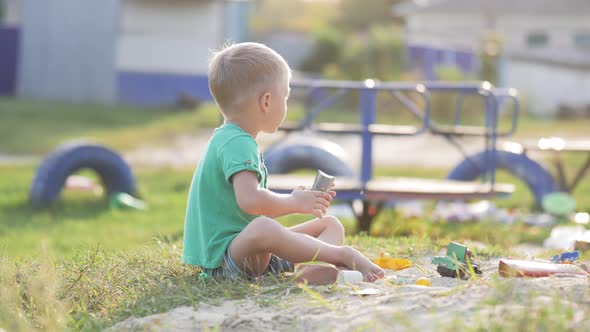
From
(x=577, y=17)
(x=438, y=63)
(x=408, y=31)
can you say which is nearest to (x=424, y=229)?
(x=438, y=63)

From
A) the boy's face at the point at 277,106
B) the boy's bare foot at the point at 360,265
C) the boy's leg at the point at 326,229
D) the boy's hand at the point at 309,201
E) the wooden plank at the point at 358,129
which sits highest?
the boy's face at the point at 277,106

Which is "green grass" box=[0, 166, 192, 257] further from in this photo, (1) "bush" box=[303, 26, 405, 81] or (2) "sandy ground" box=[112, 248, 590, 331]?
(1) "bush" box=[303, 26, 405, 81]

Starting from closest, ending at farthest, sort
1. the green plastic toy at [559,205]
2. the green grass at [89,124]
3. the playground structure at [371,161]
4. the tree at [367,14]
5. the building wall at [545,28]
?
the playground structure at [371,161]
the green plastic toy at [559,205]
the green grass at [89,124]
the building wall at [545,28]
the tree at [367,14]

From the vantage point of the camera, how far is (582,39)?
31531 millimetres

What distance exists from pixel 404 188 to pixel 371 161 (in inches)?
14.9

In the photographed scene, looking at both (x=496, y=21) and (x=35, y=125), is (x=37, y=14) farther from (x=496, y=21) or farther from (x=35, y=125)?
(x=496, y=21)

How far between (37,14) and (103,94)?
92.7 inches

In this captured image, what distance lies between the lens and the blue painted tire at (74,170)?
9219mm

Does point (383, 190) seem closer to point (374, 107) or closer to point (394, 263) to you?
point (374, 107)

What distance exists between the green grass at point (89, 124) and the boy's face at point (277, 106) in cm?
1058

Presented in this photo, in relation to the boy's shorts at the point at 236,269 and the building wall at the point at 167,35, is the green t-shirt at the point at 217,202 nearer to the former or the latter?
the boy's shorts at the point at 236,269

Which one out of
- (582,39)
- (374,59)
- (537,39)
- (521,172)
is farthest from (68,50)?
(582,39)

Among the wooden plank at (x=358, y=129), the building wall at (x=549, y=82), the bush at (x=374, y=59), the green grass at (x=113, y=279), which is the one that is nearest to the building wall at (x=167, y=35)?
the bush at (x=374, y=59)

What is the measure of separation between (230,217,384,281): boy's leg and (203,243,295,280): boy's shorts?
0.03 meters
